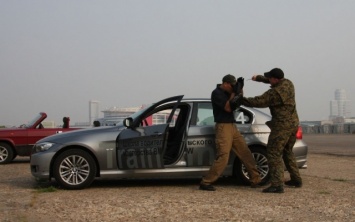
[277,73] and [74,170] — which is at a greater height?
[277,73]

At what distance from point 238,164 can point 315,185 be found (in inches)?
54.6

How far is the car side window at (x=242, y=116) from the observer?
28.8 ft

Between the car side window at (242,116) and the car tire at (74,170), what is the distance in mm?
2606

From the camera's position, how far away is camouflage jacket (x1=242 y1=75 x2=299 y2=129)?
7.74 meters

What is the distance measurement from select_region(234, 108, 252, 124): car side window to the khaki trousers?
1.95 ft

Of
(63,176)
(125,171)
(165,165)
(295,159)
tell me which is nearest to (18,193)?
(63,176)

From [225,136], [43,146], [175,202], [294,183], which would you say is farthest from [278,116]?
[43,146]

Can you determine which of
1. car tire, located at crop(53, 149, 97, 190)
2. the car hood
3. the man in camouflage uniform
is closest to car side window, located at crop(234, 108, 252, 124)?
the man in camouflage uniform

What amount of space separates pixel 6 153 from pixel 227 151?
9.24 m

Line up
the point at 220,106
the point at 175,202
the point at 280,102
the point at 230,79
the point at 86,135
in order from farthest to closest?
the point at 86,135 → the point at 230,79 → the point at 220,106 → the point at 280,102 → the point at 175,202

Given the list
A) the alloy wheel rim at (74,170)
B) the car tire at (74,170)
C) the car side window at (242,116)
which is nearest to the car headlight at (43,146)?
the car tire at (74,170)

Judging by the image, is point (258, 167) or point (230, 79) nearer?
point (230, 79)

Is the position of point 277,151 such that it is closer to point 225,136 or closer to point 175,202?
point 225,136

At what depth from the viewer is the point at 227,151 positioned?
794 centimetres
